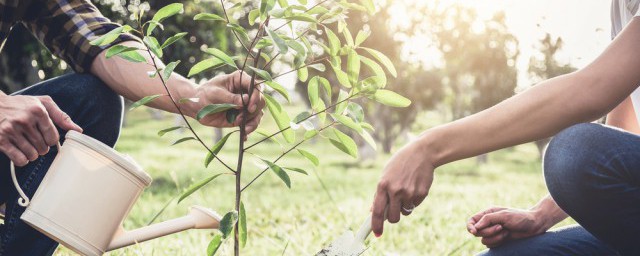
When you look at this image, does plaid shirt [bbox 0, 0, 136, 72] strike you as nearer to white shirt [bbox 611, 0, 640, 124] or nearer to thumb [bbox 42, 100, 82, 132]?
thumb [bbox 42, 100, 82, 132]

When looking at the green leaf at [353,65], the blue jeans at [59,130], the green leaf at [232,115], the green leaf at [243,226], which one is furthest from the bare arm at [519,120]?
the blue jeans at [59,130]

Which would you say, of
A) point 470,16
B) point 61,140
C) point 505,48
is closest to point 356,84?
point 61,140

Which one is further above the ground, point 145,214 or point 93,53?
point 93,53

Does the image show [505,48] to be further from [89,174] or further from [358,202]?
[89,174]

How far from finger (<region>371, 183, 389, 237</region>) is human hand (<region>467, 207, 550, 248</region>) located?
0.45 metres

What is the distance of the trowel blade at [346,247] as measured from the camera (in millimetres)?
1503

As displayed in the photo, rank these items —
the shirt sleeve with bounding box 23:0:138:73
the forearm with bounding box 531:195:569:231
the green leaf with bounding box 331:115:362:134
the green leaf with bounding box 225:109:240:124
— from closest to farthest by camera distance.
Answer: the green leaf with bounding box 331:115:362:134
the green leaf with bounding box 225:109:240:124
the forearm with bounding box 531:195:569:231
the shirt sleeve with bounding box 23:0:138:73

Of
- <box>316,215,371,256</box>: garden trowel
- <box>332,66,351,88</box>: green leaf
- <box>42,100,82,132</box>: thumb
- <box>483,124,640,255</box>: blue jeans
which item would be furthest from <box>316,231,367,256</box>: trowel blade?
<box>42,100,82,132</box>: thumb

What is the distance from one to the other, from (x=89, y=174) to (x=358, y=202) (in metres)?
4.69

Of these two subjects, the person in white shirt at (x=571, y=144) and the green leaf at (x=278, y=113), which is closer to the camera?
the person in white shirt at (x=571, y=144)

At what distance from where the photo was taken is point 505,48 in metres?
21.1

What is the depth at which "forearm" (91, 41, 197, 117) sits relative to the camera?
184cm

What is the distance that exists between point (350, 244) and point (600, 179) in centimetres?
59

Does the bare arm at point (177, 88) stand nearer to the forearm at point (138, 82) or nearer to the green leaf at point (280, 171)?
the forearm at point (138, 82)
